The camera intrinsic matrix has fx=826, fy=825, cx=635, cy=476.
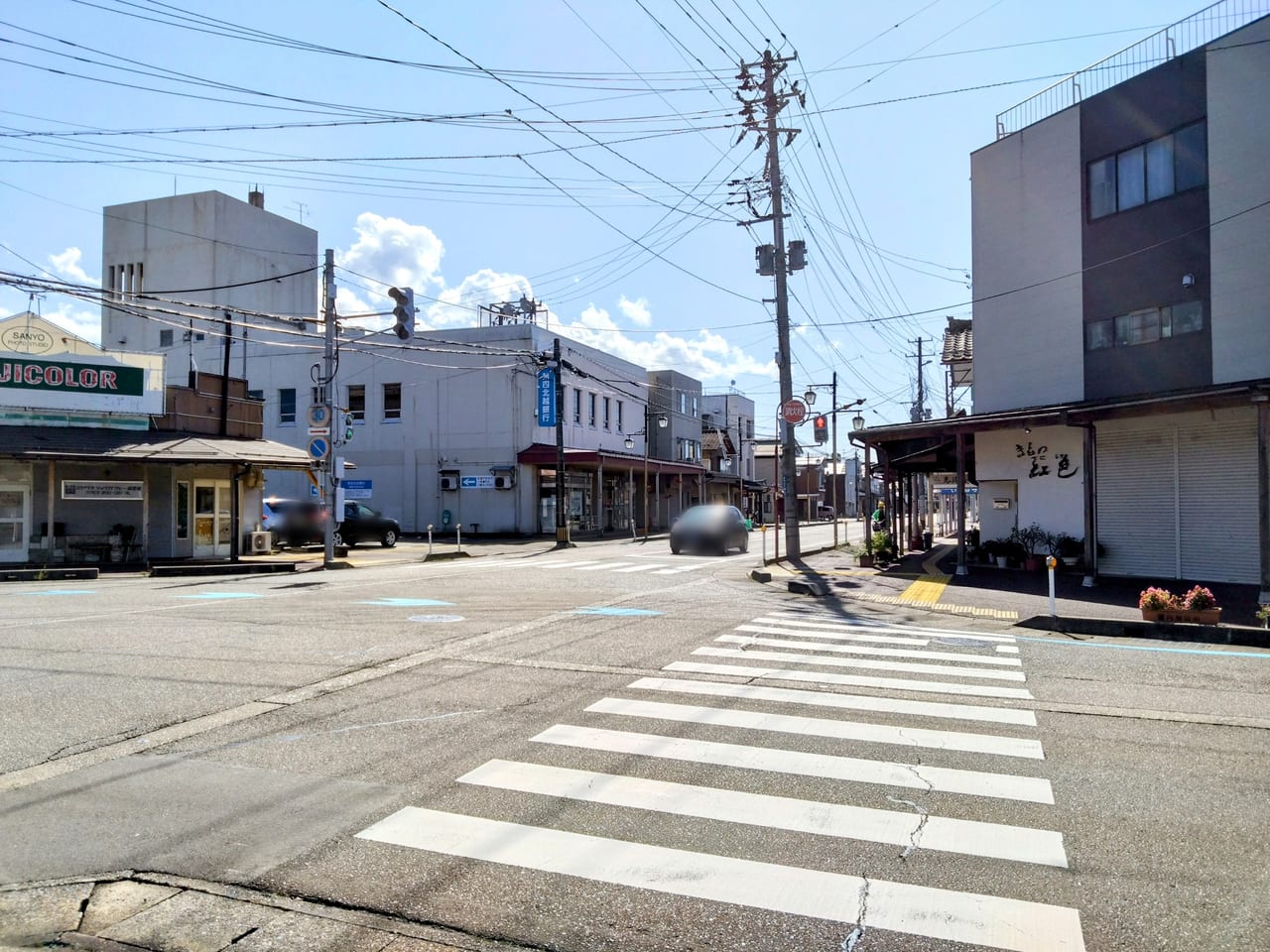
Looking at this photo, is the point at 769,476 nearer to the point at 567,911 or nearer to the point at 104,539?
the point at 104,539

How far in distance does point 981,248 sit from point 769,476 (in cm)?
6586

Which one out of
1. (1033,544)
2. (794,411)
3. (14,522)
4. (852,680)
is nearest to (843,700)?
(852,680)

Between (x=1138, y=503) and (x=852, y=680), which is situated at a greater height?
(x=1138, y=503)

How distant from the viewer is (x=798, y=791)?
204 inches

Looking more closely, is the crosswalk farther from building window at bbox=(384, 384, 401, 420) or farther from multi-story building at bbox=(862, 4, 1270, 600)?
building window at bbox=(384, 384, 401, 420)

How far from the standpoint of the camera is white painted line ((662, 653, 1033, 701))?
7.85 m

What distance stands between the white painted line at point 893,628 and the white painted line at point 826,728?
16.8ft

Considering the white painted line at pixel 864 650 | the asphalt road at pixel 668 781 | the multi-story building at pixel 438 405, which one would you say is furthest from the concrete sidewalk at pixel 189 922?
the multi-story building at pixel 438 405

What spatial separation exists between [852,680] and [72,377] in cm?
2316

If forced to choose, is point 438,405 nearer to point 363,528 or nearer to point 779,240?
point 363,528

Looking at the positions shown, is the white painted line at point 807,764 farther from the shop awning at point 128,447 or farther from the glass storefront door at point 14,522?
the glass storefront door at point 14,522

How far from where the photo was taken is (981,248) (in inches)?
899

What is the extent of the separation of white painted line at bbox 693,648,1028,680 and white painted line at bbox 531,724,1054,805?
3230 millimetres

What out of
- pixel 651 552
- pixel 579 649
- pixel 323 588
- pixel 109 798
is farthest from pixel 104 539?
pixel 109 798
